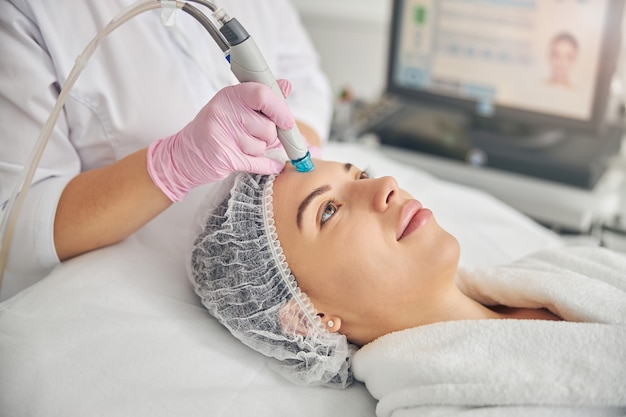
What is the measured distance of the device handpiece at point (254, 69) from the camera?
959 mm

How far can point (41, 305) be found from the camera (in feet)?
3.71

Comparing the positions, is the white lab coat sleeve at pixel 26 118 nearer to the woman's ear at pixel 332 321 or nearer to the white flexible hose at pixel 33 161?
the white flexible hose at pixel 33 161

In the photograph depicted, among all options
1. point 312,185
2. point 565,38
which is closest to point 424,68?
point 565,38

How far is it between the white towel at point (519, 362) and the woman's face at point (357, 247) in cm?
7

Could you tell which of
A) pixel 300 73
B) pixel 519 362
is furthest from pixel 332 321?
pixel 300 73

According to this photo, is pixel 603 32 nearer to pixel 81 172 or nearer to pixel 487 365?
pixel 487 365

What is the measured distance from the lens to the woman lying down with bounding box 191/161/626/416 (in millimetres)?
1030

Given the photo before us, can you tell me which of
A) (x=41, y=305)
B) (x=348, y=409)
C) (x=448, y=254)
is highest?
(x=448, y=254)

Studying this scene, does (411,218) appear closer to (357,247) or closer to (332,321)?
(357,247)

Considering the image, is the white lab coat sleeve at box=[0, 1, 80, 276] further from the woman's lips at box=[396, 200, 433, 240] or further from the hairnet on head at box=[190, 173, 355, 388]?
the woman's lips at box=[396, 200, 433, 240]

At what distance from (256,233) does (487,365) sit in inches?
15.8

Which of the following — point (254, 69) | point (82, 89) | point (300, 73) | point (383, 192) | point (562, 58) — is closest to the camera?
point (254, 69)

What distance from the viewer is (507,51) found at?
197 centimetres

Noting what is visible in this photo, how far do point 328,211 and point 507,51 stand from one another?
1108mm
